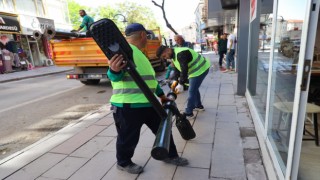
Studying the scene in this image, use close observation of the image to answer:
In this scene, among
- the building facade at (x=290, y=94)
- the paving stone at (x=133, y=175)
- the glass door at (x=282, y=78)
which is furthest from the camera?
the paving stone at (x=133, y=175)

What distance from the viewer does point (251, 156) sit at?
9.55 ft

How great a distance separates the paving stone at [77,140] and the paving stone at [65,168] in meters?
0.28

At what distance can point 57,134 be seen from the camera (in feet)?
13.4

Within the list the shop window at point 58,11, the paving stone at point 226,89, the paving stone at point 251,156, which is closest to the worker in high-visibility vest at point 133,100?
the paving stone at point 251,156

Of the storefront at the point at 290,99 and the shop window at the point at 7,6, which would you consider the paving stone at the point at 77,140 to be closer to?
the storefront at the point at 290,99

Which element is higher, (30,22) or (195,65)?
(30,22)

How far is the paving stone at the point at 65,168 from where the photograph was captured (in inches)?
110

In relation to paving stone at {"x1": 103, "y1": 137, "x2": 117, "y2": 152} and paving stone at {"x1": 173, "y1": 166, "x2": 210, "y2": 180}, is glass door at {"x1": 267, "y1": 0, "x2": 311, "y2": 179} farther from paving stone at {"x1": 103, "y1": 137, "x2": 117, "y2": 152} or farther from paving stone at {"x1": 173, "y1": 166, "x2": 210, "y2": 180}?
paving stone at {"x1": 103, "y1": 137, "x2": 117, "y2": 152}

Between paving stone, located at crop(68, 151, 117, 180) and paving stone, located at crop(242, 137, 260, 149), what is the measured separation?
174cm

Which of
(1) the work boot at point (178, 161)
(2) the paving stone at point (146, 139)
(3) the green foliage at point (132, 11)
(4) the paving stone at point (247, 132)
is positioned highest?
(3) the green foliage at point (132, 11)

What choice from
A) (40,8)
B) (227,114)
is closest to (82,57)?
(227,114)

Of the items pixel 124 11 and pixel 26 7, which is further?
pixel 124 11

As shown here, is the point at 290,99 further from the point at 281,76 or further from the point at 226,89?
the point at 226,89

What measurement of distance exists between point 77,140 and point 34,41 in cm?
1945
